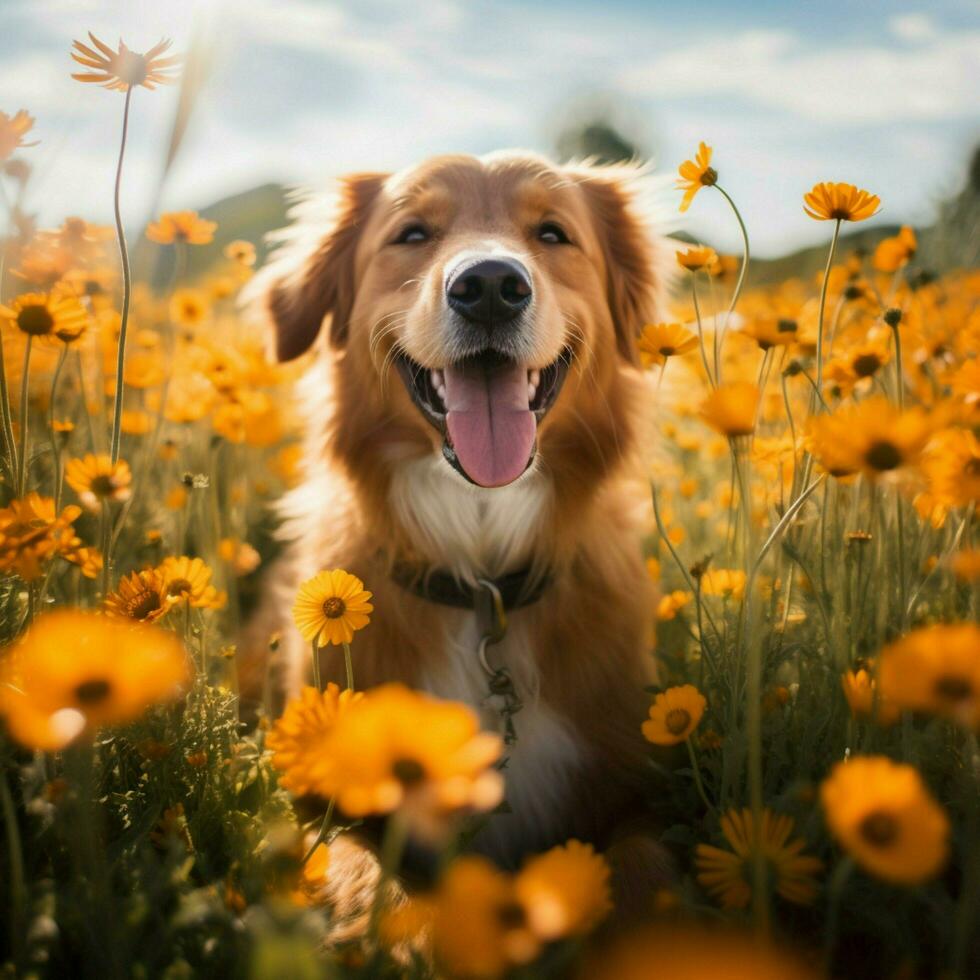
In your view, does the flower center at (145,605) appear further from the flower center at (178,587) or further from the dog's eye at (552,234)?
the dog's eye at (552,234)

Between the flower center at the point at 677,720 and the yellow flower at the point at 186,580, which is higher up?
the yellow flower at the point at 186,580

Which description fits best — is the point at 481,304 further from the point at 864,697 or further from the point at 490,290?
the point at 864,697

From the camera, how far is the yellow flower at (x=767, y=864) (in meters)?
1.14

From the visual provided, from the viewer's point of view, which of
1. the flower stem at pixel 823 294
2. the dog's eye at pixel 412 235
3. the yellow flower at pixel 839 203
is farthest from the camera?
the dog's eye at pixel 412 235

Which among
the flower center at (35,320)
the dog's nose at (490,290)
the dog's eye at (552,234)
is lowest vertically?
the flower center at (35,320)

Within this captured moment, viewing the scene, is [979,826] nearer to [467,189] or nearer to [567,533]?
[567,533]

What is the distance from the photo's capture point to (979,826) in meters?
1.24

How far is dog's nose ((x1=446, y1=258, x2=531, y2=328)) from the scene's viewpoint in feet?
6.99

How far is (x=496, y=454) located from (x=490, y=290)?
439 millimetres

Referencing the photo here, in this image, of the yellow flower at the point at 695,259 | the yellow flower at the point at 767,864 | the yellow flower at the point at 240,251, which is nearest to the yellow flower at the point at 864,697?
the yellow flower at the point at 767,864

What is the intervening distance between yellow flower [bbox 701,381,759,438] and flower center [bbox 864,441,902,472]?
18 centimetres

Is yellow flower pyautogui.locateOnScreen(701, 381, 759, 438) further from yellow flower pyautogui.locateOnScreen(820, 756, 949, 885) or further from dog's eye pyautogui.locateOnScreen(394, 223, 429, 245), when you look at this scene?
dog's eye pyautogui.locateOnScreen(394, 223, 429, 245)

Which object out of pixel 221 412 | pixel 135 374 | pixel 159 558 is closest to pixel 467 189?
pixel 221 412

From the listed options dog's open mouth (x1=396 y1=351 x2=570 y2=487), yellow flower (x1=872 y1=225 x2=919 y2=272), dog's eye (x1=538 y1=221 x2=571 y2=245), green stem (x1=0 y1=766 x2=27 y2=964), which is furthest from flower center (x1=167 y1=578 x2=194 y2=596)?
yellow flower (x1=872 y1=225 x2=919 y2=272)
